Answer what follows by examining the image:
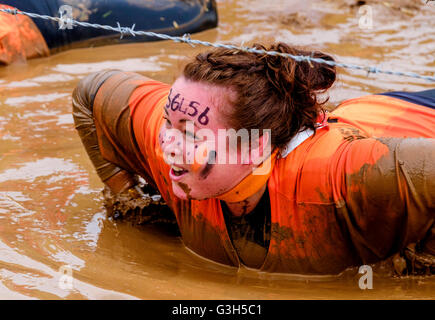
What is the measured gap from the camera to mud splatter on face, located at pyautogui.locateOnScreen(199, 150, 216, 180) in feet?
6.41

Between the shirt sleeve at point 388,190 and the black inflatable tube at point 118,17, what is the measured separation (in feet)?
11.0

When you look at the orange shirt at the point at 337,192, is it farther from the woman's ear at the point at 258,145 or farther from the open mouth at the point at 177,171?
the open mouth at the point at 177,171

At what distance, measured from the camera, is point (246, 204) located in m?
2.11

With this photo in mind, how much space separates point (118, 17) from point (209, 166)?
3.26 metres

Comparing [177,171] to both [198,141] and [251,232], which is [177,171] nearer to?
[198,141]

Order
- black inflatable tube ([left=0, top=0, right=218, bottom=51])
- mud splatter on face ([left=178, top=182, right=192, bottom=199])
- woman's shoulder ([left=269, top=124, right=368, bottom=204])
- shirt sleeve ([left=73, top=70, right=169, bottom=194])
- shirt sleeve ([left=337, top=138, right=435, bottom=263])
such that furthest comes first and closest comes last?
black inflatable tube ([left=0, top=0, right=218, bottom=51]), shirt sleeve ([left=73, top=70, right=169, bottom=194]), mud splatter on face ([left=178, top=182, right=192, bottom=199]), woman's shoulder ([left=269, top=124, right=368, bottom=204]), shirt sleeve ([left=337, top=138, right=435, bottom=263])

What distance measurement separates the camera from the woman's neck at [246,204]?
6.82 ft

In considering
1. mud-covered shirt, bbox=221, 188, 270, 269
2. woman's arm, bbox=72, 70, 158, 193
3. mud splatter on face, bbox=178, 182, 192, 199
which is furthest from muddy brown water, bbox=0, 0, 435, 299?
mud splatter on face, bbox=178, 182, 192, 199

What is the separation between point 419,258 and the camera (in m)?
2.00

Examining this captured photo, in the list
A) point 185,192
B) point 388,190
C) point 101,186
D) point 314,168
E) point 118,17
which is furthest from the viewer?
point 118,17

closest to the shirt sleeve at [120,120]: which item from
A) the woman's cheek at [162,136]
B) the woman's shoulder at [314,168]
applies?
the woman's cheek at [162,136]

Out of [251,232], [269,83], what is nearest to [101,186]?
[251,232]

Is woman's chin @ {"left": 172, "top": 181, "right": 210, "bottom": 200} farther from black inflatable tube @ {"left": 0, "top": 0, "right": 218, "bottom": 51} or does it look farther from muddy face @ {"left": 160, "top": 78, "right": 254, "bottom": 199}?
black inflatable tube @ {"left": 0, "top": 0, "right": 218, "bottom": 51}
